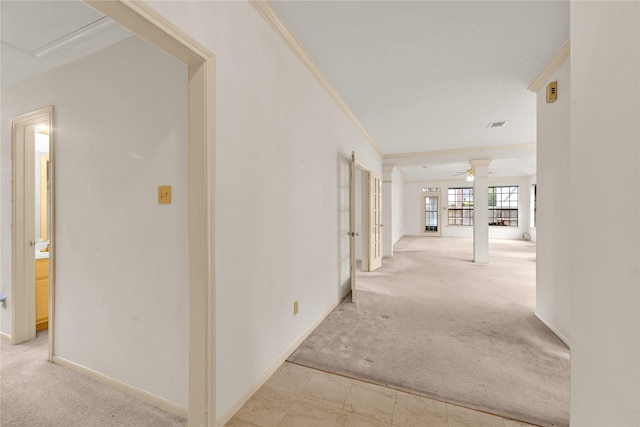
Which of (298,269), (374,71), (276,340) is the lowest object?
(276,340)

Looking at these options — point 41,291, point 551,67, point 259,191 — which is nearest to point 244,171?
point 259,191

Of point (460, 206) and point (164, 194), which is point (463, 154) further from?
point (164, 194)

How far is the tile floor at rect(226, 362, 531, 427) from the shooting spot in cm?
156

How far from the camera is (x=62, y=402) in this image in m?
1.74

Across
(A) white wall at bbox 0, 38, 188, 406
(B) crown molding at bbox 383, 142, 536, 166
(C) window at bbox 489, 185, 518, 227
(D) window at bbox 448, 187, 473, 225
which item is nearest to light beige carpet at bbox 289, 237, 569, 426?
(A) white wall at bbox 0, 38, 188, 406

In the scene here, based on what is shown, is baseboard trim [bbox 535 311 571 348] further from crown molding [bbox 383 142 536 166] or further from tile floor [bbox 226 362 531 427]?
crown molding [bbox 383 142 536 166]

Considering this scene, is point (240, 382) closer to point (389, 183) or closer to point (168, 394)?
point (168, 394)

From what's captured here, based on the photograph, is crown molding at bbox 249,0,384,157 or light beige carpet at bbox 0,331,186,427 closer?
light beige carpet at bbox 0,331,186,427

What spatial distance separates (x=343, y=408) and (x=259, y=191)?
1.51 metres

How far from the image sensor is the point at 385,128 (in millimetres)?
4703

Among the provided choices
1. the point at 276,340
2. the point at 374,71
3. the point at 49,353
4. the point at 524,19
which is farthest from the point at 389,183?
the point at 49,353

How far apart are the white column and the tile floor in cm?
515

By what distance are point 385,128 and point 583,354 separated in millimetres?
4388

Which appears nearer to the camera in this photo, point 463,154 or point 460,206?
point 463,154
